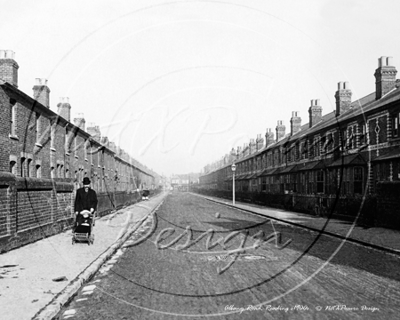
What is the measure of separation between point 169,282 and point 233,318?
2.70 m

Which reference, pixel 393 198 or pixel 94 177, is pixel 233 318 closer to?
pixel 393 198

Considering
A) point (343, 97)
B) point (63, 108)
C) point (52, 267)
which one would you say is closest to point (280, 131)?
point (343, 97)

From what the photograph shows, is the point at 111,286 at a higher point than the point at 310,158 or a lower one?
lower

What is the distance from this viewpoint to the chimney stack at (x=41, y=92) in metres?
27.0

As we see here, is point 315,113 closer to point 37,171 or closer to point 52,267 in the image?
point 37,171

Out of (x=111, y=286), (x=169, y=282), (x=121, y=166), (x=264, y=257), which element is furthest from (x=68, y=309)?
(x=121, y=166)

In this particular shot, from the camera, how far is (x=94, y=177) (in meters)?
40.2

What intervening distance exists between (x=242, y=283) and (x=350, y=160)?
940 inches

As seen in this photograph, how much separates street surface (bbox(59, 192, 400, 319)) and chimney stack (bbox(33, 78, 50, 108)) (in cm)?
1695

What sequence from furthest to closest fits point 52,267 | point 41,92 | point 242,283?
point 41,92 → point 52,267 → point 242,283

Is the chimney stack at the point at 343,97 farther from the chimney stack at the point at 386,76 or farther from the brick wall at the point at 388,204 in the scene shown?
the brick wall at the point at 388,204

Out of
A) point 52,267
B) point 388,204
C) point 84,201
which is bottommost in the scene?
point 52,267

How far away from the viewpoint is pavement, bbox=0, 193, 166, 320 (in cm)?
616

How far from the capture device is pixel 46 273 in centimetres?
868
